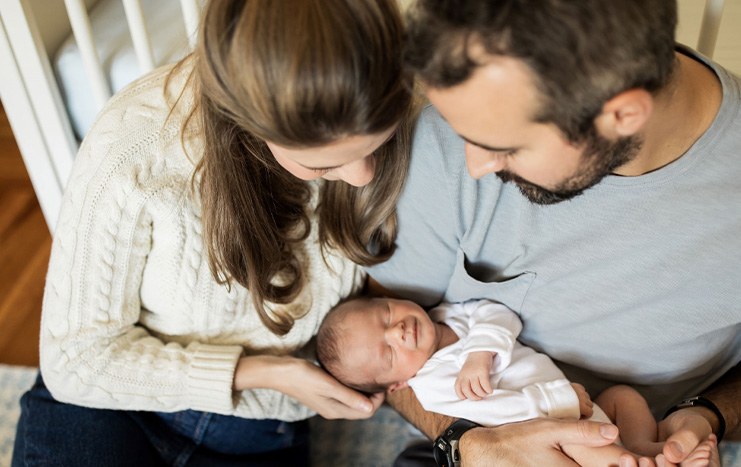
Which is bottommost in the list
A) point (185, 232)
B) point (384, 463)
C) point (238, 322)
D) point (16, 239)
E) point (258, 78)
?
point (384, 463)

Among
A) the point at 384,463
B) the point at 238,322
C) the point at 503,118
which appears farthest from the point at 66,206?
the point at 384,463

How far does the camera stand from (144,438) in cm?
139

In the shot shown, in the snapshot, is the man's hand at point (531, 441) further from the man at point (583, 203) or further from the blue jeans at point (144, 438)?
the blue jeans at point (144, 438)

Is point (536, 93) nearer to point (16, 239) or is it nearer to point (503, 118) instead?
point (503, 118)

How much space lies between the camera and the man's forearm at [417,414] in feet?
4.51

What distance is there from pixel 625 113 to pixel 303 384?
0.74 metres

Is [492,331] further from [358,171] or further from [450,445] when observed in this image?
[358,171]

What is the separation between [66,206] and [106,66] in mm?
452

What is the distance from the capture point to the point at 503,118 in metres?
0.89

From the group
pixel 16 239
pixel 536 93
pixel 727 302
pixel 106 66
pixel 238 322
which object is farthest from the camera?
pixel 16 239

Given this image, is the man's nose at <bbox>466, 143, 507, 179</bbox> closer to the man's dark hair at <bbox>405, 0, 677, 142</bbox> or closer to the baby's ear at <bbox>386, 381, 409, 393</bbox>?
the man's dark hair at <bbox>405, 0, 677, 142</bbox>

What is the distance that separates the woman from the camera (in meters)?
0.91

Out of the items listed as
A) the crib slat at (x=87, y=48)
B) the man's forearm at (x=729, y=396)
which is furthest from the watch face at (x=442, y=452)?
the crib slat at (x=87, y=48)

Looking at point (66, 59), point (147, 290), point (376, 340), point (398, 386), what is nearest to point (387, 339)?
point (376, 340)
